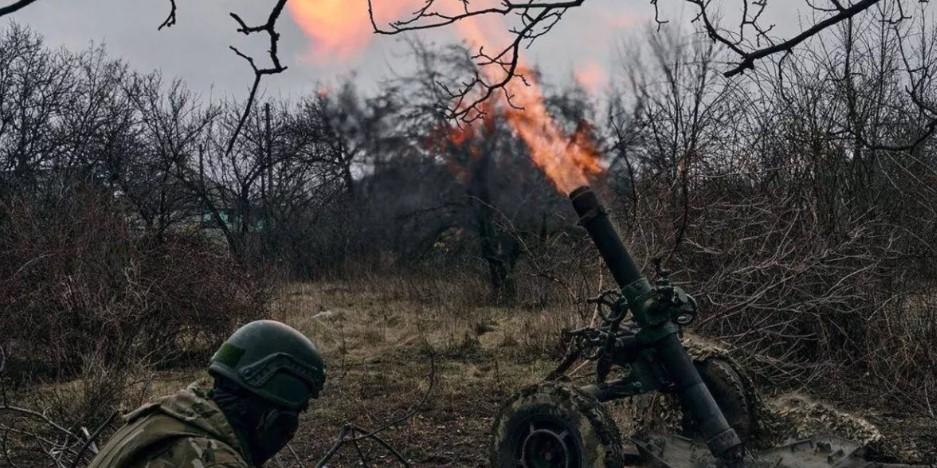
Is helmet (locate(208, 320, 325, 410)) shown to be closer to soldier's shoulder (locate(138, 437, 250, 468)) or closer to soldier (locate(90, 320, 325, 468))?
soldier (locate(90, 320, 325, 468))

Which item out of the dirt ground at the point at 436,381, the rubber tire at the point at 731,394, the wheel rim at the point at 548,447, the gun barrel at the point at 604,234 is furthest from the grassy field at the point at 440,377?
the gun barrel at the point at 604,234

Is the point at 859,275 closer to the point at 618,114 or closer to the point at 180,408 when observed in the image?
the point at 618,114

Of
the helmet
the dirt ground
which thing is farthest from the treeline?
the helmet

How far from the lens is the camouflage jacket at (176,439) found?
8.01 feet

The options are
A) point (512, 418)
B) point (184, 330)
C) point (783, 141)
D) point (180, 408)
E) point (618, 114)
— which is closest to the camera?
point (180, 408)

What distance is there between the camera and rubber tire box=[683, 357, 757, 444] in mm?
5668

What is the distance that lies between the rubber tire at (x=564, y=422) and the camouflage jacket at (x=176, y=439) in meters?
2.53

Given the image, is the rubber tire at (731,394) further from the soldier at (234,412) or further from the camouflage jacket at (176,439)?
the camouflage jacket at (176,439)

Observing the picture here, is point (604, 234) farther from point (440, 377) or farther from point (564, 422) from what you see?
point (440, 377)

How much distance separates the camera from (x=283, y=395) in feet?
9.34

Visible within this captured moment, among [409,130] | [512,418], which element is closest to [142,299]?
[512,418]

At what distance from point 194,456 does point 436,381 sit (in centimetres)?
740

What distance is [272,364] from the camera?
2846mm

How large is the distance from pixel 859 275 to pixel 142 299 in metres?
8.11
